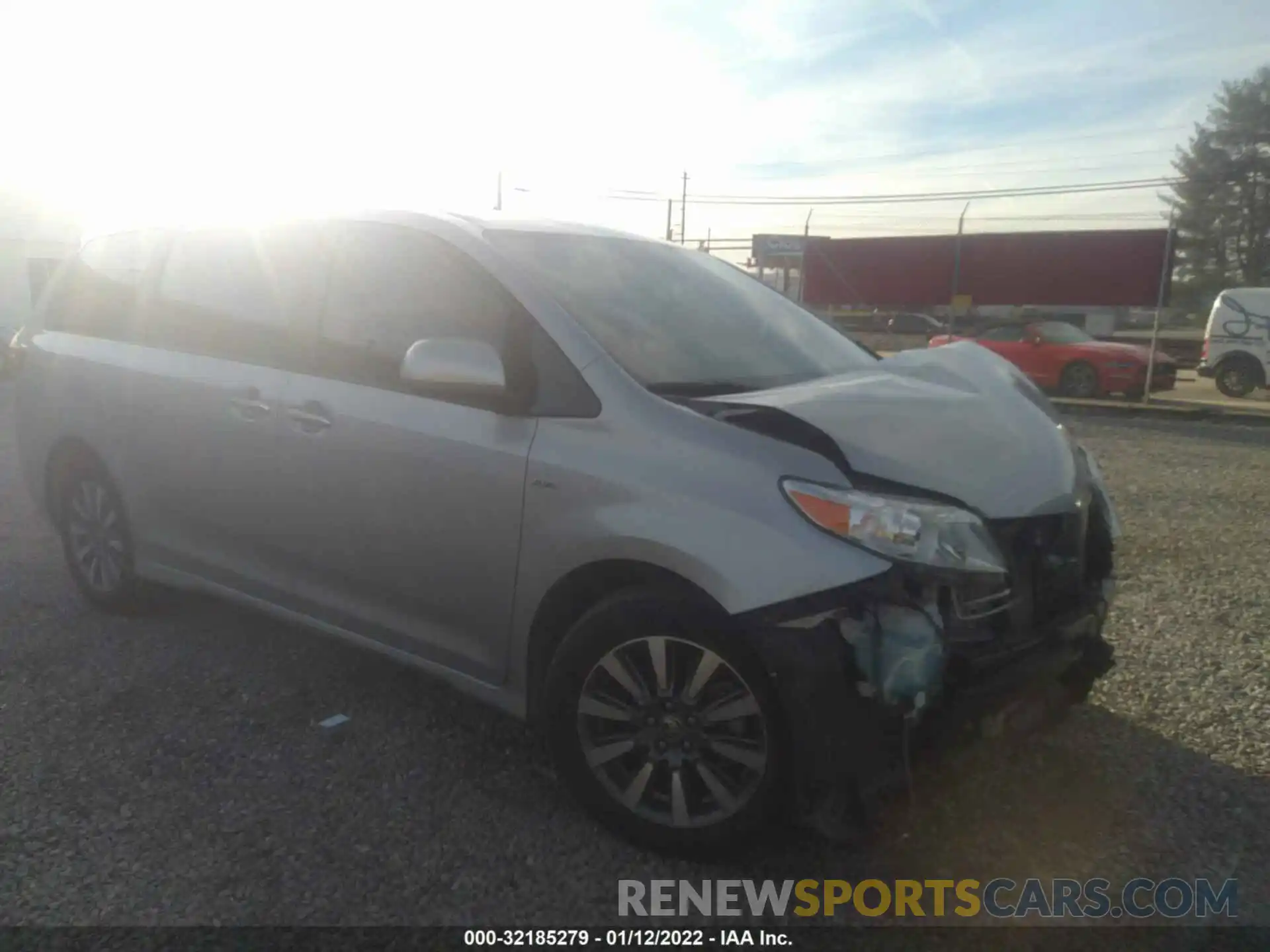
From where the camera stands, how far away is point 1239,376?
1823cm

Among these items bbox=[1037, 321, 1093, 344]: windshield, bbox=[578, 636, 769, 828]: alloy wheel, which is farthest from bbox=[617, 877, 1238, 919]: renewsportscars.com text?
bbox=[1037, 321, 1093, 344]: windshield

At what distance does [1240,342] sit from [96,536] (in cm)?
1888

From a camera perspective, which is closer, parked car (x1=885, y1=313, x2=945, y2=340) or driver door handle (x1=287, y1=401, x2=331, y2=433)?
driver door handle (x1=287, y1=401, x2=331, y2=433)

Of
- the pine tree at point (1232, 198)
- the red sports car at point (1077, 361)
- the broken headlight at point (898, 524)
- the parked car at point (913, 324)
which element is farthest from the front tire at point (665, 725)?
the pine tree at point (1232, 198)

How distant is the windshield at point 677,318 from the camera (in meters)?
3.10

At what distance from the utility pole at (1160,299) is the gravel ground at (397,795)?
37.4 ft

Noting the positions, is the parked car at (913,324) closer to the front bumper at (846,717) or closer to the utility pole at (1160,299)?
the utility pole at (1160,299)

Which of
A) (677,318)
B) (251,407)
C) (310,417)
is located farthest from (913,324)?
(310,417)

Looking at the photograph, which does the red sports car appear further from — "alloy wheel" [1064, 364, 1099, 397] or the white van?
the white van

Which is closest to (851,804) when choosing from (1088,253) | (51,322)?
(51,322)

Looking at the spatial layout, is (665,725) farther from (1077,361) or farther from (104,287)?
(1077,361)

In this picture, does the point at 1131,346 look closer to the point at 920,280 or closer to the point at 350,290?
the point at 920,280

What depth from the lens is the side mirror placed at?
292 cm

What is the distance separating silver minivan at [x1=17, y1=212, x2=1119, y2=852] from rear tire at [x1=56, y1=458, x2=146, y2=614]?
0.33 metres
